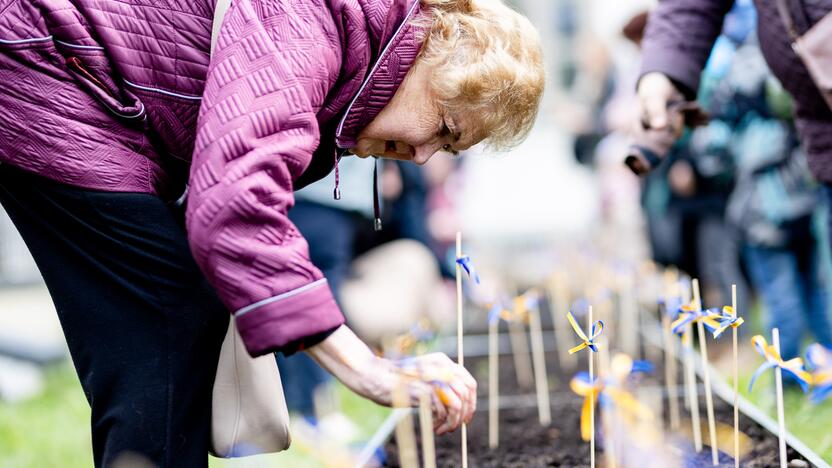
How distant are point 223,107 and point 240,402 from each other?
0.60m

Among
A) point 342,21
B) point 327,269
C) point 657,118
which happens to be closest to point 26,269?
point 327,269

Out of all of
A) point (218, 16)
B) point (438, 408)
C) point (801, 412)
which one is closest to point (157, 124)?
point (218, 16)

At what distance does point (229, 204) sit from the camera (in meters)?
1.33

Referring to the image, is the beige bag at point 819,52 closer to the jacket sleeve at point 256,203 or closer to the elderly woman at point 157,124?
the elderly woman at point 157,124

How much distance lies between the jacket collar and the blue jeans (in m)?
2.60

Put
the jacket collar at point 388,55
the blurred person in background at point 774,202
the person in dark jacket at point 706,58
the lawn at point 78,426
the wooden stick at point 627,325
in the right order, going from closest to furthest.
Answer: the jacket collar at point 388,55 → the person in dark jacket at point 706,58 → the lawn at point 78,426 → the blurred person in background at point 774,202 → the wooden stick at point 627,325

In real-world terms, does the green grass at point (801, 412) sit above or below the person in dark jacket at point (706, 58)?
below

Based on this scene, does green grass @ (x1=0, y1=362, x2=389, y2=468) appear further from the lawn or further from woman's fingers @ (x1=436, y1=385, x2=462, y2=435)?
woman's fingers @ (x1=436, y1=385, x2=462, y2=435)

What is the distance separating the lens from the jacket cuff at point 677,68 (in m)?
2.54

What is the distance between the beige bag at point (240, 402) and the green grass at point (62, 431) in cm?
94

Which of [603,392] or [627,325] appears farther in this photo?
[627,325]

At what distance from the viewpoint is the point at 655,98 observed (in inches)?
98.7

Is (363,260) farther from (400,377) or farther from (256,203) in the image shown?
(256,203)

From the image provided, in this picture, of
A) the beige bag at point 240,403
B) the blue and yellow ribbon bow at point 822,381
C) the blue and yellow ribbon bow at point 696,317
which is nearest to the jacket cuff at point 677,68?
the blue and yellow ribbon bow at point 696,317
